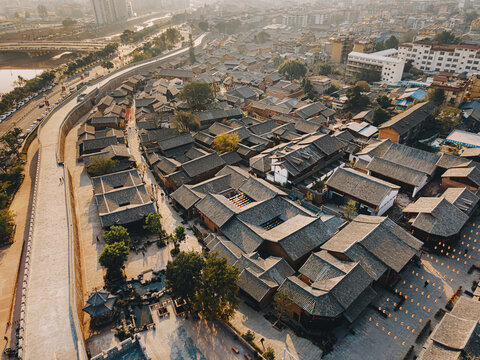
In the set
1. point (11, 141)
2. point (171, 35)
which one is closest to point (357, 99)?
point (11, 141)

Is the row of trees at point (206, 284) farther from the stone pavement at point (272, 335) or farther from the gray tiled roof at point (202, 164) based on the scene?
the gray tiled roof at point (202, 164)

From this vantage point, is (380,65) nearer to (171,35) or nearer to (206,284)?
(206,284)

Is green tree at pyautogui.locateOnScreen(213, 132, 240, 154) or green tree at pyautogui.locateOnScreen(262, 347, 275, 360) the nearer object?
green tree at pyautogui.locateOnScreen(262, 347, 275, 360)

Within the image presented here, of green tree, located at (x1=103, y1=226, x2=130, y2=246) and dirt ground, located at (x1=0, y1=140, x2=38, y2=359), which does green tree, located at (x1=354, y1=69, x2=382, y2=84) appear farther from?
dirt ground, located at (x1=0, y1=140, x2=38, y2=359)

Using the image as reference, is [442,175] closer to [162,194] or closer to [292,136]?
[292,136]

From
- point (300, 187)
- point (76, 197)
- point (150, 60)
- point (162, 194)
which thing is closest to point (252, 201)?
point (300, 187)

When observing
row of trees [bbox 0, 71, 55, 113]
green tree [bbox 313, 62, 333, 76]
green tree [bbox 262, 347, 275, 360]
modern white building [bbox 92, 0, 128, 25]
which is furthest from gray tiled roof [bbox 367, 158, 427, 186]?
modern white building [bbox 92, 0, 128, 25]
